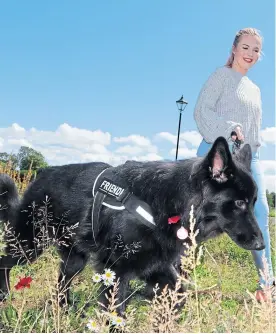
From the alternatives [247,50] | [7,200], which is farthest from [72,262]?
[247,50]

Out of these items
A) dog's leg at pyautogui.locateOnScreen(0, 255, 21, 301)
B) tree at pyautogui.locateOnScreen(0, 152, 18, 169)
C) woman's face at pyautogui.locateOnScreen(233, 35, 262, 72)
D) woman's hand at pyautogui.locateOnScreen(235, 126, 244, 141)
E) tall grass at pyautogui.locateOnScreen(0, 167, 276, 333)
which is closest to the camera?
tall grass at pyautogui.locateOnScreen(0, 167, 276, 333)

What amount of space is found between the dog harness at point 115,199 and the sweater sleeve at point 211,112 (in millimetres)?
1141

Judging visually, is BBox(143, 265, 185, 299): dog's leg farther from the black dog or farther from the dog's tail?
the dog's tail

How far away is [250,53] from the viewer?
4586 mm

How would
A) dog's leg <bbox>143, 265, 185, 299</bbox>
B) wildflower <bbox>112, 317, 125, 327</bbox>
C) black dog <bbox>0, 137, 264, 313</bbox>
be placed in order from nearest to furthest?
wildflower <bbox>112, 317, 125, 327</bbox> < black dog <bbox>0, 137, 264, 313</bbox> < dog's leg <bbox>143, 265, 185, 299</bbox>

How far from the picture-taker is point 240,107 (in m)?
4.45

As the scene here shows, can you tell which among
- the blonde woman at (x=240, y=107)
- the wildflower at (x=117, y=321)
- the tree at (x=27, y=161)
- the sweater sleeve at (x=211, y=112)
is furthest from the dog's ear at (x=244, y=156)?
the tree at (x=27, y=161)

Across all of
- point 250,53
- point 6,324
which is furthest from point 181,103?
point 6,324

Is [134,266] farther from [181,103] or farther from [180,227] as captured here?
[181,103]

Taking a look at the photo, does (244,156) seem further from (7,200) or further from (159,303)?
(7,200)

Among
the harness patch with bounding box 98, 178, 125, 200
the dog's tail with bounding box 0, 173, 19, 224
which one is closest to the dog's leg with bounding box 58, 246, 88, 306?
the dog's tail with bounding box 0, 173, 19, 224

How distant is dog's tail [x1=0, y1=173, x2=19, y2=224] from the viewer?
4.24 meters

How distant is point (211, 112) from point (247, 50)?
33.1 inches

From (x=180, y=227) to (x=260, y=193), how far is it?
1453 mm
